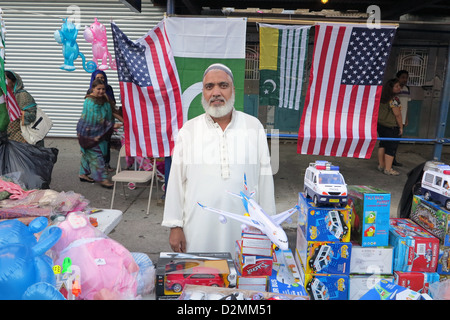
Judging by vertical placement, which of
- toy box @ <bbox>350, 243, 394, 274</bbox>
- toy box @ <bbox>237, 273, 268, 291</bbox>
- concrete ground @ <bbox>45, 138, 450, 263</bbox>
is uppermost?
toy box @ <bbox>237, 273, 268, 291</bbox>

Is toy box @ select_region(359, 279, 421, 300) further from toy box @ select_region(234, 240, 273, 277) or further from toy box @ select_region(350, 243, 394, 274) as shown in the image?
toy box @ select_region(350, 243, 394, 274)

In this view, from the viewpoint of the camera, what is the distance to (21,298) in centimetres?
127

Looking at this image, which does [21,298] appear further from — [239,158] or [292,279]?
[239,158]

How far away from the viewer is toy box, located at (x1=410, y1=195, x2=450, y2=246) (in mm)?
2576

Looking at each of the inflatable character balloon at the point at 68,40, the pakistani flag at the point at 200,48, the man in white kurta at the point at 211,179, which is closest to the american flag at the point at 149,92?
the pakistani flag at the point at 200,48

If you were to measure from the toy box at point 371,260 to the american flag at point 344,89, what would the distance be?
248 centimetres

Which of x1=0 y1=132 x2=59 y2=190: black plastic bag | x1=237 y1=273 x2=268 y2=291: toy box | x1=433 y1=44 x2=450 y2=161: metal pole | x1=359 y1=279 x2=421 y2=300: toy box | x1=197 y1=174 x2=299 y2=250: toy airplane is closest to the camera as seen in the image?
x1=359 y1=279 x2=421 y2=300: toy box

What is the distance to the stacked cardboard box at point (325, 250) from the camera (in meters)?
2.52

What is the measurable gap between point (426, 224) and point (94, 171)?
550 centimetres

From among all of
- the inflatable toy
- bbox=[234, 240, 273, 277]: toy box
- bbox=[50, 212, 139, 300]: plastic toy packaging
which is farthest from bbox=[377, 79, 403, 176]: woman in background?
the inflatable toy

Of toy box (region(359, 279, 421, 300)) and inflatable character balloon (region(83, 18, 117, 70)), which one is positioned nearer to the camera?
toy box (region(359, 279, 421, 300))

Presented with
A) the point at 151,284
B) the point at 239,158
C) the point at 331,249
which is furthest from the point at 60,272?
the point at 331,249

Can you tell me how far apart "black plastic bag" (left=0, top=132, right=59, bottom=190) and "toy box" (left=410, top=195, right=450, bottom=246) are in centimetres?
440

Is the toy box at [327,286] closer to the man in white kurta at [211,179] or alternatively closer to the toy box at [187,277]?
the man in white kurta at [211,179]
